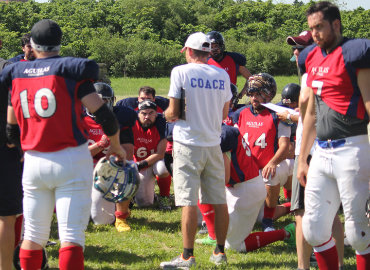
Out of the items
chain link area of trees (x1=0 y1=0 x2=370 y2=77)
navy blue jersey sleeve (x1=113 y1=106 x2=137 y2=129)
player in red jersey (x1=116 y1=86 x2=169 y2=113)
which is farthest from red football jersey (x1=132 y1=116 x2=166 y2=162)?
chain link area of trees (x1=0 y1=0 x2=370 y2=77)

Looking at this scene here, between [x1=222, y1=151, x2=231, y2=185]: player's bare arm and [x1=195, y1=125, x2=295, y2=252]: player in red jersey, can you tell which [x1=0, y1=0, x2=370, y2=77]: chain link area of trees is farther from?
[x1=222, y1=151, x2=231, y2=185]: player's bare arm

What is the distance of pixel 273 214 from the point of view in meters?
5.91

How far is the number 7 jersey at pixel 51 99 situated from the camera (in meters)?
3.48

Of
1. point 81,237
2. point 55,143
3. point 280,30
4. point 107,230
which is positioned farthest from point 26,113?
point 280,30

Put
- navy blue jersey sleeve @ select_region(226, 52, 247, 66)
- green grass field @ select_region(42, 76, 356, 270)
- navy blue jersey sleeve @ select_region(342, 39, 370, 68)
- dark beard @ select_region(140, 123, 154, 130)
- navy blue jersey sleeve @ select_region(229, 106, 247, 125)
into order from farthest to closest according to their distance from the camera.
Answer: navy blue jersey sleeve @ select_region(226, 52, 247, 66), dark beard @ select_region(140, 123, 154, 130), navy blue jersey sleeve @ select_region(229, 106, 247, 125), green grass field @ select_region(42, 76, 356, 270), navy blue jersey sleeve @ select_region(342, 39, 370, 68)

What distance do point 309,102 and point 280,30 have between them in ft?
134

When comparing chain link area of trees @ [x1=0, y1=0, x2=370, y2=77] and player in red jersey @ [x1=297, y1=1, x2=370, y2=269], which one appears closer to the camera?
player in red jersey @ [x1=297, y1=1, x2=370, y2=269]

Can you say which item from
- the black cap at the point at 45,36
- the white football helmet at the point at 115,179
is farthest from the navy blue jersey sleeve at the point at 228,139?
the black cap at the point at 45,36

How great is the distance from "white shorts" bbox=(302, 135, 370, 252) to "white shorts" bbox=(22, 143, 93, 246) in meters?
1.52

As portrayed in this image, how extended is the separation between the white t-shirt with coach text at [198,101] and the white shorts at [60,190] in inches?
47.5

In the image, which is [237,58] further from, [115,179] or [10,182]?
[10,182]

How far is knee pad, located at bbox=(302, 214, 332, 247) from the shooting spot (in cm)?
370

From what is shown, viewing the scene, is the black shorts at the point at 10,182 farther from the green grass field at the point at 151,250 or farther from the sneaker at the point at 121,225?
the sneaker at the point at 121,225

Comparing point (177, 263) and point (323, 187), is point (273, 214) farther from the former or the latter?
point (323, 187)
